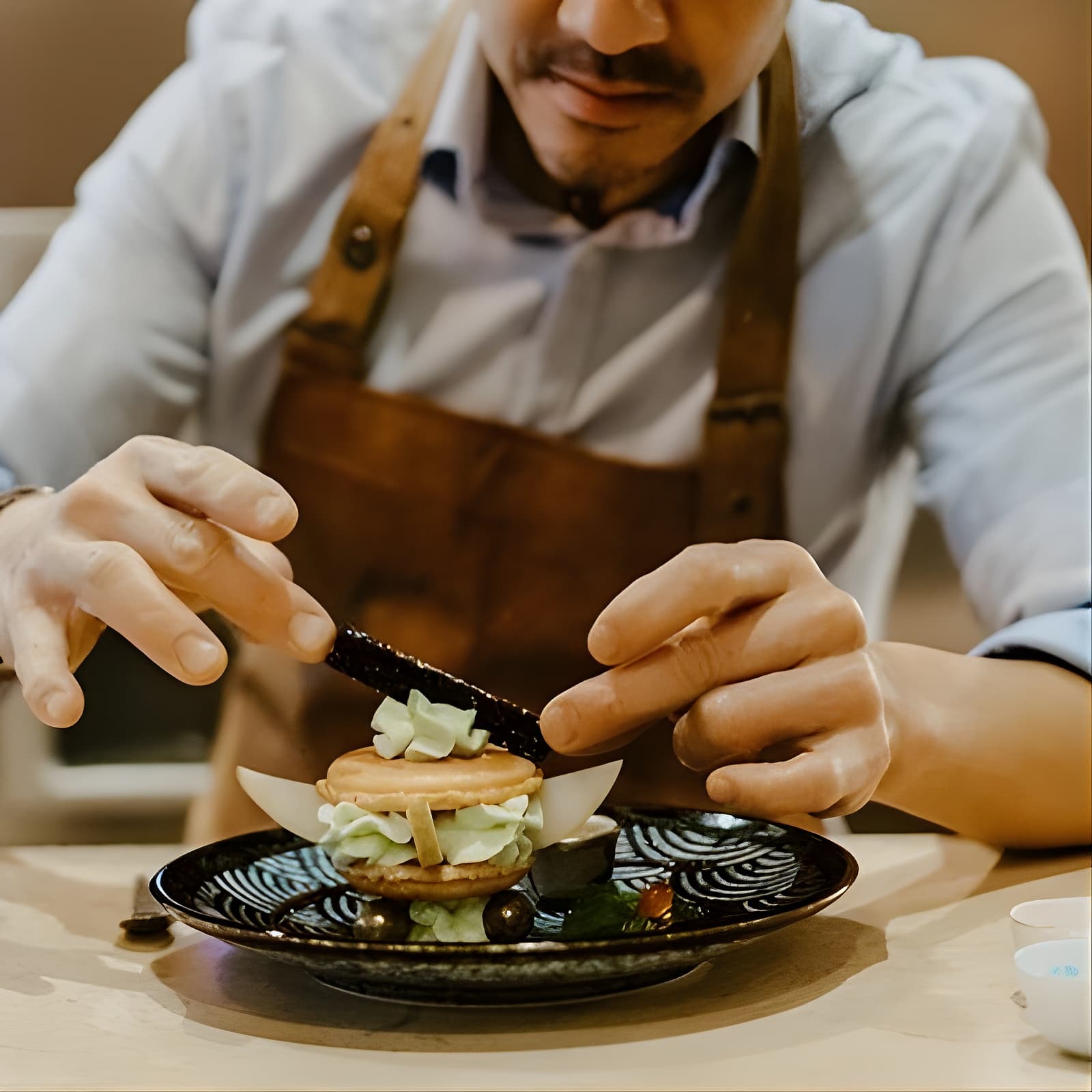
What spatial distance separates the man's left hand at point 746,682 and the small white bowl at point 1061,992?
0.88 feet

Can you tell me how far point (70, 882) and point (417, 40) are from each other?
4.56 ft

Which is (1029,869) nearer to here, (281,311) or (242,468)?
(242,468)

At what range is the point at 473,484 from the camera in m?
2.01

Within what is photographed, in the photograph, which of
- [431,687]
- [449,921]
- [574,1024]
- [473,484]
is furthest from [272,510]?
[473,484]

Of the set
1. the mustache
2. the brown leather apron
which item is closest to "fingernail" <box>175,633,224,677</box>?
the brown leather apron

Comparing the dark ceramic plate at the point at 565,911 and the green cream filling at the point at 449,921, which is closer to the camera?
the dark ceramic plate at the point at 565,911

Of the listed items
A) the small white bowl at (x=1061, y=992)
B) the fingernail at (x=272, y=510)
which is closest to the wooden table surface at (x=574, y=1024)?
the small white bowl at (x=1061, y=992)

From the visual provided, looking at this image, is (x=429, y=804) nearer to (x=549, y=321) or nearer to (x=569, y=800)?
(x=569, y=800)

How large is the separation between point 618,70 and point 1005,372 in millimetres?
781

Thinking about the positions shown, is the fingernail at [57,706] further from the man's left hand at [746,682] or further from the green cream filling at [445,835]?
the man's left hand at [746,682]

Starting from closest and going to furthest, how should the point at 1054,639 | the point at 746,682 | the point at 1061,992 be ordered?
the point at 1061,992 < the point at 746,682 < the point at 1054,639

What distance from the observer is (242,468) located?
131 centimetres

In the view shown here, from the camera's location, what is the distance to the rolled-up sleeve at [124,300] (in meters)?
1.94

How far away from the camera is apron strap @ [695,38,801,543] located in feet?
6.46
